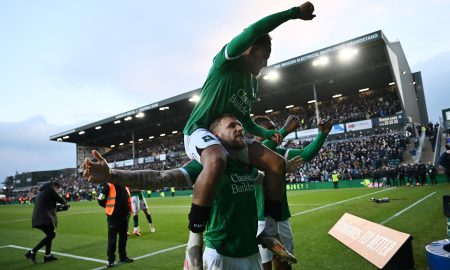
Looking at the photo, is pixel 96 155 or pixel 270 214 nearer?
pixel 96 155

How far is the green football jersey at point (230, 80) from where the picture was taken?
2.84 m

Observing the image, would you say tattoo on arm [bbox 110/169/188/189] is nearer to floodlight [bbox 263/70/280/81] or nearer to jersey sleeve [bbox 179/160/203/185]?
jersey sleeve [bbox 179/160/203/185]

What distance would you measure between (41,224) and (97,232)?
13.5 feet

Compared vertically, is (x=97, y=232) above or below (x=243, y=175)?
below

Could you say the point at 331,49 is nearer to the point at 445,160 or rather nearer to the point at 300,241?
the point at 445,160

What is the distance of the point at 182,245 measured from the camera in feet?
30.0

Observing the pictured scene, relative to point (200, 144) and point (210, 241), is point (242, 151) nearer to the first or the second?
point (200, 144)

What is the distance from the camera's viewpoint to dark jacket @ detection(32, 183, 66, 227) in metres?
9.32

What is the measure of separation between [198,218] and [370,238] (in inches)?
223

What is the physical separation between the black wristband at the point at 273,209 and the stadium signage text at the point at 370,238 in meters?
3.55

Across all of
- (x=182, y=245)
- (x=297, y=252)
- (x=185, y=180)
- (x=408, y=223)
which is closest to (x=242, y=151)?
(x=185, y=180)

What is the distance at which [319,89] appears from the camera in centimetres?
3953

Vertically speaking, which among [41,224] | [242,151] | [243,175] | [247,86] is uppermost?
[247,86]

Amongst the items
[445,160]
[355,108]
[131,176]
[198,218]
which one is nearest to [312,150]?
[198,218]
